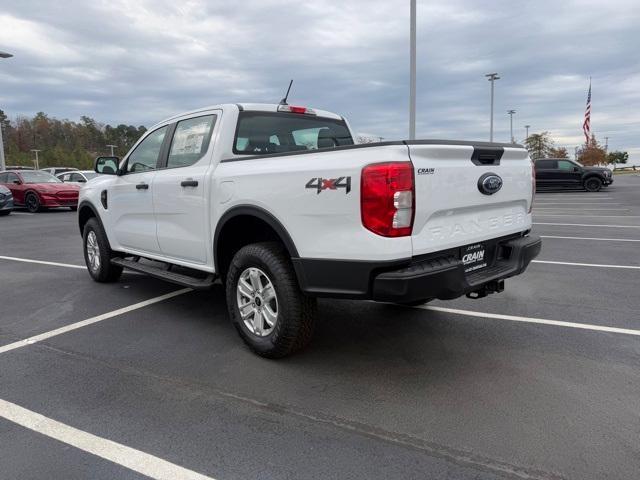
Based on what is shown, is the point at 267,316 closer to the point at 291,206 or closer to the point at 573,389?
the point at 291,206

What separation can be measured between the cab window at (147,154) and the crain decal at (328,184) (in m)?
2.53

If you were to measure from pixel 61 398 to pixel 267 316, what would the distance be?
4.70 feet

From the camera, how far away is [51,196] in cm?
1770

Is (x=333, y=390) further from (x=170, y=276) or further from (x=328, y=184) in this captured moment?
(x=170, y=276)

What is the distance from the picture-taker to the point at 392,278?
9.66ft

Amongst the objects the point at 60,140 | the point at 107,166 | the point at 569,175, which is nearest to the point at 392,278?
the point at 107,166

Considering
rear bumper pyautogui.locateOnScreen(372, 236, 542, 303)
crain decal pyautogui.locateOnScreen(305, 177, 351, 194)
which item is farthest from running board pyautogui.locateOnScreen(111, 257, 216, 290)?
rear bumper pyautogui.locateOnScreen(372, 236, 542, 303)

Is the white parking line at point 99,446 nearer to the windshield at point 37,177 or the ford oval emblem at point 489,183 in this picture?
the ford oval emblem at point 489,183

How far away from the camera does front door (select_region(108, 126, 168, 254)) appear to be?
5051 millimetres

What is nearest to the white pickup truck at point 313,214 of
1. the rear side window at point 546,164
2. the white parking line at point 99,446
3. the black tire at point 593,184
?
the white parking line at point 99,446

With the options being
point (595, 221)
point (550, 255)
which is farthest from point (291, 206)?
point (595, 221)

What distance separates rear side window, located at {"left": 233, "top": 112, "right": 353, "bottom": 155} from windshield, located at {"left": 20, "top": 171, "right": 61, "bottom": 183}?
16615mm

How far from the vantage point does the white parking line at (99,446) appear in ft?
7.92

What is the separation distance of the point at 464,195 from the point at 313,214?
3.32 ft
